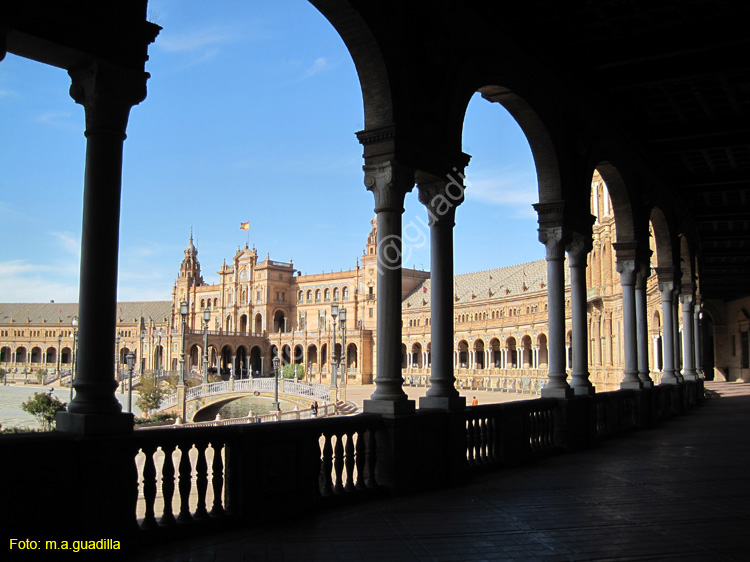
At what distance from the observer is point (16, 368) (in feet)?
333

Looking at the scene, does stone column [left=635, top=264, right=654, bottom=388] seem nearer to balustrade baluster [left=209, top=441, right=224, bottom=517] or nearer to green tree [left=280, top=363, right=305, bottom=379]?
balustrade baluster [left=209, top=441, right=224, bottom=517]

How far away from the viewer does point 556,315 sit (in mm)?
10266

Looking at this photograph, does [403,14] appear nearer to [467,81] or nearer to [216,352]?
[467,81]

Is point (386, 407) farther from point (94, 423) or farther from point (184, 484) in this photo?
point (94, 423)

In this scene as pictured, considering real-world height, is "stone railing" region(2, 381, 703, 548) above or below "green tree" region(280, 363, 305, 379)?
above

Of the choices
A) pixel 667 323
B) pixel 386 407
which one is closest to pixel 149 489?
pixel 386 407

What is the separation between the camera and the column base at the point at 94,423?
14.1 feet

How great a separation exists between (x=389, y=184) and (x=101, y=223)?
2.96 m

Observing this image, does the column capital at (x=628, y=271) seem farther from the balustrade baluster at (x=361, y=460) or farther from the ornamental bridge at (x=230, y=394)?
the ornamental bridge at (x=230, y=394)

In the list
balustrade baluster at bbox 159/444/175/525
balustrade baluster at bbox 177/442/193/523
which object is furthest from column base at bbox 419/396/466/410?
balustrade baluster at bbox 159/444/175/525

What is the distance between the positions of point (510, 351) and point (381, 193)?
6303 cm

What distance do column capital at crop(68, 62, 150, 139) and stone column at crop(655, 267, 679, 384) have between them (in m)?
15.0

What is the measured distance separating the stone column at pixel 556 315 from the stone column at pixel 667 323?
315 inches

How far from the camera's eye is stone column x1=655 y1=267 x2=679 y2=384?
17.2 m
